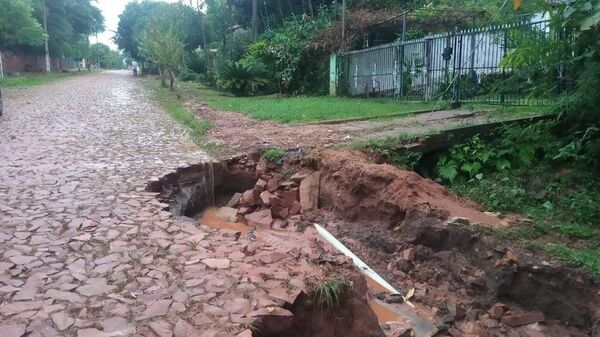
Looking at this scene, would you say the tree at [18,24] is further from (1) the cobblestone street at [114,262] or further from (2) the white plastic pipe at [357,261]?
(2) the white plastic pipe at [357,261]

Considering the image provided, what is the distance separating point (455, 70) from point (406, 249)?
23.7 ft

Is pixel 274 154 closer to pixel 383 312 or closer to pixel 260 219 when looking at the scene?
pixel 260 219

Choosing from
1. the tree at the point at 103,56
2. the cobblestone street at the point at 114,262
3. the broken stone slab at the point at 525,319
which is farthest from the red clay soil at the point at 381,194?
the tree at the point at 103,56

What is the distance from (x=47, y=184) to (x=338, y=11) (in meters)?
16.5

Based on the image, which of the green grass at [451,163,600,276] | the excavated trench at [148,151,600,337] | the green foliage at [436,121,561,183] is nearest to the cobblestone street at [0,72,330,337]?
the excavated trench at [148,151,600,337]

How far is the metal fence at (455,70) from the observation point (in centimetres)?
718

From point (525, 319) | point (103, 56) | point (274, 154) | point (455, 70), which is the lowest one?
point (525, 319)

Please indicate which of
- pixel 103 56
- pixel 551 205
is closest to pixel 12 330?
pixel 551 205

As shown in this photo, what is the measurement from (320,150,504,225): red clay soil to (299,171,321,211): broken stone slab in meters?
0.10

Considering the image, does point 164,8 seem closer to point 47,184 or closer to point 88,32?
point 88,32

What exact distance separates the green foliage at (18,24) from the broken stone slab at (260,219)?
25.3 metres

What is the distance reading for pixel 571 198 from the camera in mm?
5887

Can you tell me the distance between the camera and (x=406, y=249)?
5582 millimetres

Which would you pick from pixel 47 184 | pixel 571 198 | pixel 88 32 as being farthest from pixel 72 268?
pixel 88 32
